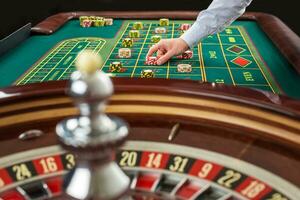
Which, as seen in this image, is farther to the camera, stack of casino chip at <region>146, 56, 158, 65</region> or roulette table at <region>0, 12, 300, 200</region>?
stack of casino chip at <region>146, 56, 158, 65</region>

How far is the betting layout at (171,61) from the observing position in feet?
7.16

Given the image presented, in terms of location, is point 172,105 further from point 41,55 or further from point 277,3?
point 277,3

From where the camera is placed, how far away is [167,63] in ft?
8.28

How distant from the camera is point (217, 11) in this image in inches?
117

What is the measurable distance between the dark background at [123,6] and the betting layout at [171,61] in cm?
206

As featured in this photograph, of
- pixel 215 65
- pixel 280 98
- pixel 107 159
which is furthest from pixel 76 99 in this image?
pixel 215 65

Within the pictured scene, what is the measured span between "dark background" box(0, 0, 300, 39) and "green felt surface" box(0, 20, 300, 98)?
1.91 metres

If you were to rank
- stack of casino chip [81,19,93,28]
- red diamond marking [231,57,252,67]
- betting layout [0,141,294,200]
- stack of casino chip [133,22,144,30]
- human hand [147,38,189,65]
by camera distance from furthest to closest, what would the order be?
1. stack of casino chip [81,19,93,28]
2. stack of casino chip [133,22,144,30]
3. human hand [147,38,189,65]
4. red diamond marking [231,57,252,67]
5. betting layout [0,141,294,200]

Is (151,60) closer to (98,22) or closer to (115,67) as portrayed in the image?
(115,67)

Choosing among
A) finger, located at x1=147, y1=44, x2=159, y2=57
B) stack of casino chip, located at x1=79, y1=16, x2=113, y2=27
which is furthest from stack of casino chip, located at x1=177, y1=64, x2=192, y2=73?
stack of casino chip, located at x1=79, y1=16, x2=113, y2=27

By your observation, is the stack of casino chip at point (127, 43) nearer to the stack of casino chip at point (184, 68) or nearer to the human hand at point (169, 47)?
the human hand at point (169, 47)

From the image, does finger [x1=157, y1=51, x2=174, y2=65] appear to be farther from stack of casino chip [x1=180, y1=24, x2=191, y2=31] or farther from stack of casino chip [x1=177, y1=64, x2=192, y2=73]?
stack of casino chip [x1=180, y1=24, x2=191, y2=31]

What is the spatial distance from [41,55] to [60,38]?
0.54 meters

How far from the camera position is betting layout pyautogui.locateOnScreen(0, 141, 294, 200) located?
103cm
